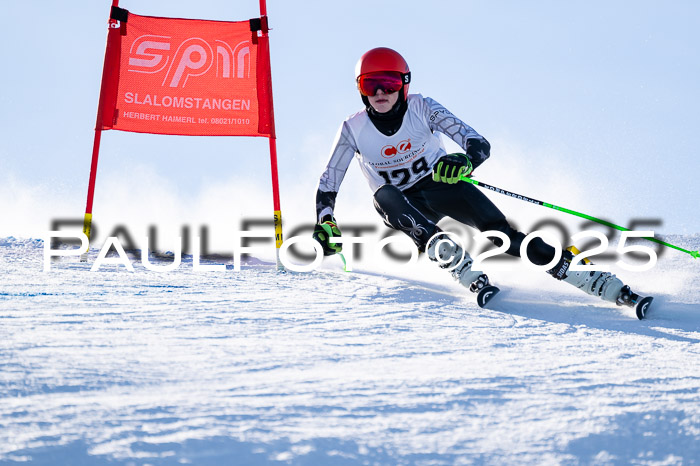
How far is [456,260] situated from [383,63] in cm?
121

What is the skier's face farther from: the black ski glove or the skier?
the black ski glove

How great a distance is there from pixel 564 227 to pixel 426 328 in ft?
6.92

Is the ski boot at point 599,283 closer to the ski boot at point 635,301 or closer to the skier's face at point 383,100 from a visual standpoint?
the ski boot at point 635,301

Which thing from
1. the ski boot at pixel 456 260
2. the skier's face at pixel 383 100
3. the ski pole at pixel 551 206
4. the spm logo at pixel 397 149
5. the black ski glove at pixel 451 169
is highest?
the skier's face at pixel 383 100

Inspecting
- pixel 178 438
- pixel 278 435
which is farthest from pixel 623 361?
pixel 178 438

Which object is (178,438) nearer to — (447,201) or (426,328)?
(426,328)

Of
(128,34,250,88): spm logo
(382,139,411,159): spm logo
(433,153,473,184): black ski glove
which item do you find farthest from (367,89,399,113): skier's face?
(128,34,250,88): spm logo

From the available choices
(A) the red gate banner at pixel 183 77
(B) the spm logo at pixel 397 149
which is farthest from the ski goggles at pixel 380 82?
(A) the red gate banner at pixel 183 77

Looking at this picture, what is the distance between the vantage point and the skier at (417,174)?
338cm

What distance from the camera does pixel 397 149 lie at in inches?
150

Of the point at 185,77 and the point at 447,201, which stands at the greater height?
the point at 185,77

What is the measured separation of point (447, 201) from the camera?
3756 mm

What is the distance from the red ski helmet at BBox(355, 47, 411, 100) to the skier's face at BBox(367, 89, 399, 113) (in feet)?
0.25

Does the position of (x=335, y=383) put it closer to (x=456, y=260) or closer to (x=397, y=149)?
(x=456, y=260)
